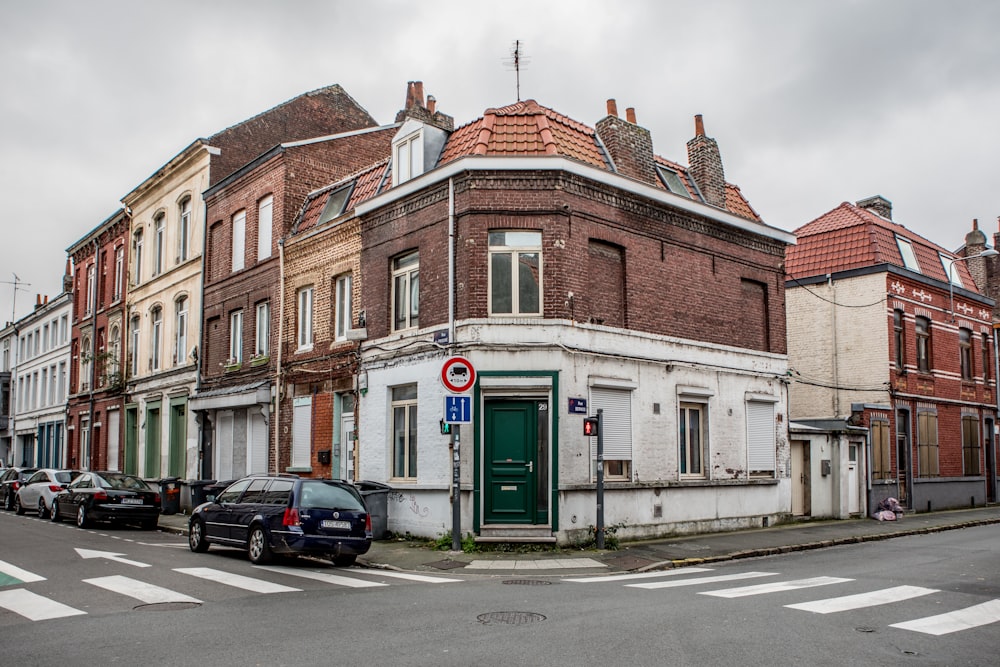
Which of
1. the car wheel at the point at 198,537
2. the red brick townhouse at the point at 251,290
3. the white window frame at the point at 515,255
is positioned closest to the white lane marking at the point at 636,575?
the white window frame at the point at 515,255

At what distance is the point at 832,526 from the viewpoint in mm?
20328

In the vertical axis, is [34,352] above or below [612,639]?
above

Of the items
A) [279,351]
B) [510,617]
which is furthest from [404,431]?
[510,617]

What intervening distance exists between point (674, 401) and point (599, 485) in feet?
12.2

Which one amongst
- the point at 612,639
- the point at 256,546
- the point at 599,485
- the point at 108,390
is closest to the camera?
the point at 612,639

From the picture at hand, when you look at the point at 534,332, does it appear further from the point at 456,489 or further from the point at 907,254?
the point at 907,254

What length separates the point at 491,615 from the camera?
8.81 metres

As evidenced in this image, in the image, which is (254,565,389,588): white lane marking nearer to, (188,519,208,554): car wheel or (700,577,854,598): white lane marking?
(188,519,208,554): car wheel

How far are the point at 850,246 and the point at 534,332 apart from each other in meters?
14.7

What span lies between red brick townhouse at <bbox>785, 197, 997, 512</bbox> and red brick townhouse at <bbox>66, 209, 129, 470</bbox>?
23.6 meters

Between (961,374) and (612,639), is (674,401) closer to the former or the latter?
(612,639)

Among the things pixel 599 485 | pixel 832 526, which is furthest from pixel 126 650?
pixel 832 526

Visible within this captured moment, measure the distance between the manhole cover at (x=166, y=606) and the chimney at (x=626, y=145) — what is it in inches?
484

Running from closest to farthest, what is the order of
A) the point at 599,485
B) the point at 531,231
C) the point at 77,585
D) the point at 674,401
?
the point at 77,585 → the point at 599,485 → the point at 531,231 → the point at 674,401
